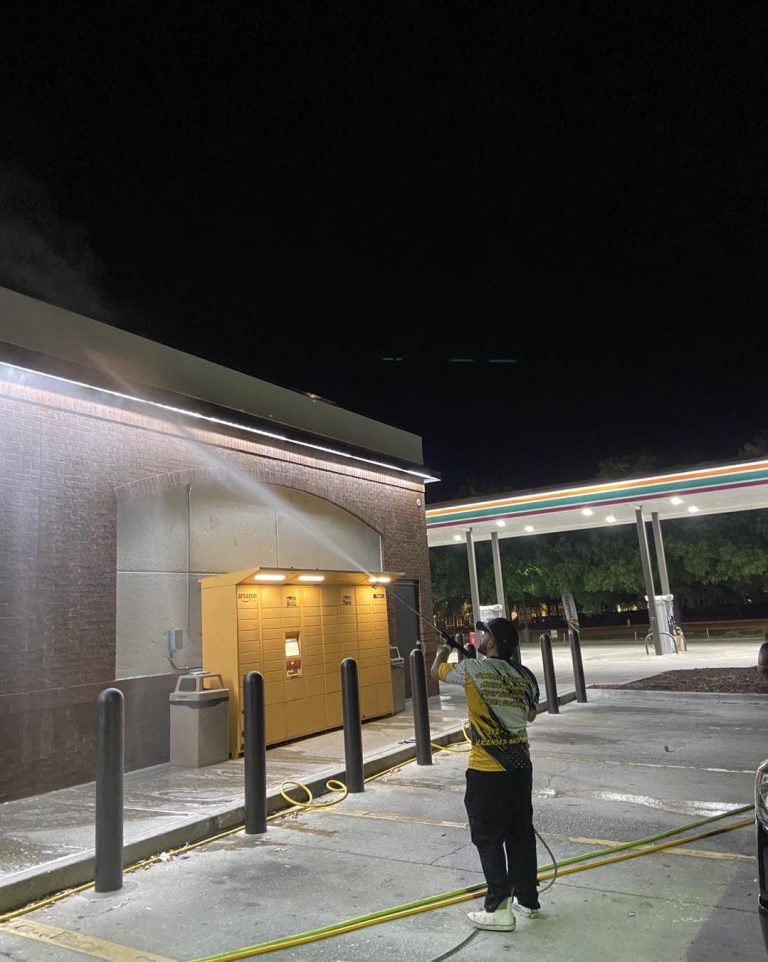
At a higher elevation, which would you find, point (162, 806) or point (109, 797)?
point (109, 797)

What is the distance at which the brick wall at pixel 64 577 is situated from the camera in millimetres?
8039

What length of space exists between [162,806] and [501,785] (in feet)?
13.6

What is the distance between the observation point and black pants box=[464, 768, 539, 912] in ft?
13.4

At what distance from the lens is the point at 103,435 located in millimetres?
9461

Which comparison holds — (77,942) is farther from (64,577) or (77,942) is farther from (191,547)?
(191,547)

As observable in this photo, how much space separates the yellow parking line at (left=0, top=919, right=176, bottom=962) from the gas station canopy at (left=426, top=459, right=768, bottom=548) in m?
19.5

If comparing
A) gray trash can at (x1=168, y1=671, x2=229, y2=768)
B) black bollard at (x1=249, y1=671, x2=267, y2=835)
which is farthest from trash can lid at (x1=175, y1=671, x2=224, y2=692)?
black bollard at (x1=249, y1=671, x2=267, y2=835)

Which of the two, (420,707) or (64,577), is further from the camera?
(64,577)

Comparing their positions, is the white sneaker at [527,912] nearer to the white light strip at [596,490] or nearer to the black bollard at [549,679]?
the black bollard at [549,679]

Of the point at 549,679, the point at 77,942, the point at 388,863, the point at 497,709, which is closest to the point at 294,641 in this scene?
the point at 549,679

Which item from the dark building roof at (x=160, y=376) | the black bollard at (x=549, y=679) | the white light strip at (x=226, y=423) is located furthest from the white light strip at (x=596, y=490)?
the black bollard at (x=549, y=679)

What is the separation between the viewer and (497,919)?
4.00 metres

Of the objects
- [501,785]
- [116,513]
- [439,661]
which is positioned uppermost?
[116,513]

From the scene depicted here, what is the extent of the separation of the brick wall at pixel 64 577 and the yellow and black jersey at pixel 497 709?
582 centimetres
